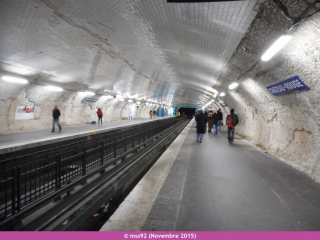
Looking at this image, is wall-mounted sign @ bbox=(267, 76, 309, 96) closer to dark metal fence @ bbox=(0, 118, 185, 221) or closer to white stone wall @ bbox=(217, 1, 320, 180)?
white stone wall @ bbox=(217, 1, 320, 180)

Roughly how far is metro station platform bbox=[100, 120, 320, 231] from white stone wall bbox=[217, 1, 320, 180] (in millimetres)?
728

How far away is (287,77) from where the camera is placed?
405 cm

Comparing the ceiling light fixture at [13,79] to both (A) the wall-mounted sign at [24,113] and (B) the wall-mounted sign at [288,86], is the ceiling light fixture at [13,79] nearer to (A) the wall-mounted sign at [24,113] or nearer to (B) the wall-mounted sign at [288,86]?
(A) the wall-mounted sign at [24,113]

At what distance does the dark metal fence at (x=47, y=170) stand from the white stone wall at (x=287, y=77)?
458 cm

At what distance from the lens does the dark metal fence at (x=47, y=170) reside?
263cm

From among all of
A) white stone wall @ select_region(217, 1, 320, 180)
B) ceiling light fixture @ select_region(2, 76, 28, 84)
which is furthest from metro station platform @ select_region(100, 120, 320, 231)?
ceiling light fixture @ select_region(2, 76, 28, 84)

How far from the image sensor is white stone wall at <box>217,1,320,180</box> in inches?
114

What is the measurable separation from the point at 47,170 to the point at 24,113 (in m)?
9.20

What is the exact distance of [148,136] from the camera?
10.2 m

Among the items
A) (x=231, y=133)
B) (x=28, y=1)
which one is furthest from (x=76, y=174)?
(x=231, y=133)

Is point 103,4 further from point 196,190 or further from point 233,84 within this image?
point 233,84

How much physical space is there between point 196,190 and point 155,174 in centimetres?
121

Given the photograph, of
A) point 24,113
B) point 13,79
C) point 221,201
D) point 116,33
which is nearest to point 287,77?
point 221,201

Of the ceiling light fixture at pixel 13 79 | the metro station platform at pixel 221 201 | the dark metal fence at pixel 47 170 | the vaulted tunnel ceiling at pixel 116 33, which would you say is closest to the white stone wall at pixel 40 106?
the ceiling light fixture at pixel 13 79
